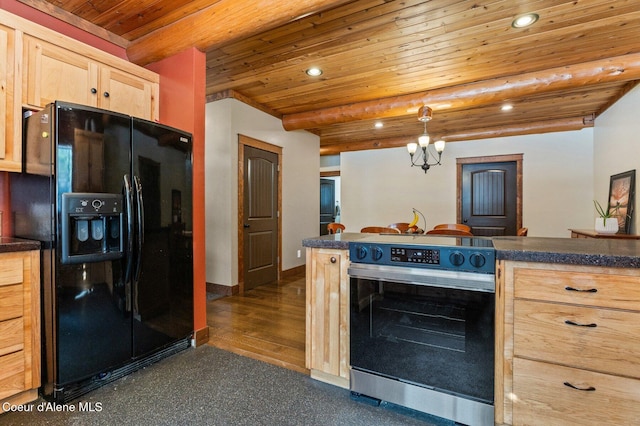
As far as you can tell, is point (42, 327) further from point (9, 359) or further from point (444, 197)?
point (444, 197)

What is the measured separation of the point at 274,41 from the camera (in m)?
2.74

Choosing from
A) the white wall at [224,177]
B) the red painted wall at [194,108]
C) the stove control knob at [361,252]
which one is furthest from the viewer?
the white wall at [224,177]

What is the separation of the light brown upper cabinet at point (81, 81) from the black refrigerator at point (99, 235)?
232 millimetres

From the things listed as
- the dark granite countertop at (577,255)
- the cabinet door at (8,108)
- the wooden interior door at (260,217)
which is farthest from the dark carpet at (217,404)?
the wooden interior door at (260,217)

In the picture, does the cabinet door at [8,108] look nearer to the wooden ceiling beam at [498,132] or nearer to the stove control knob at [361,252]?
the stove control knob at [361,252]

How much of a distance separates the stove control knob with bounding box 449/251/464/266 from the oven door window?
0.45ft

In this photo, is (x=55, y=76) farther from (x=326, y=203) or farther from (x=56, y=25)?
(x=326, y=203)

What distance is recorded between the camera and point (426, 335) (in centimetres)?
157

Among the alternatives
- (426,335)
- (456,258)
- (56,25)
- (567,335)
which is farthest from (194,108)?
(567,335)

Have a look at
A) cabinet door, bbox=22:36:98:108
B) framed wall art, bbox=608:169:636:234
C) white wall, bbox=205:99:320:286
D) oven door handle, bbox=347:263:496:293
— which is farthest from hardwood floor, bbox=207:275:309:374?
framed wall art, bbox=608:169:636:234

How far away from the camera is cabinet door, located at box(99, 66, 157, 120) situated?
2262 millimetres

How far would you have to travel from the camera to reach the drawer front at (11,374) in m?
1.62

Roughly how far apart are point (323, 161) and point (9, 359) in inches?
282

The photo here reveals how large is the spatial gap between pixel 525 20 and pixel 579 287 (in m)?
2.20
